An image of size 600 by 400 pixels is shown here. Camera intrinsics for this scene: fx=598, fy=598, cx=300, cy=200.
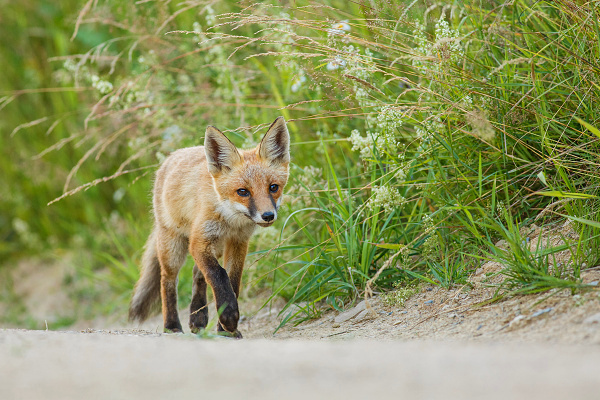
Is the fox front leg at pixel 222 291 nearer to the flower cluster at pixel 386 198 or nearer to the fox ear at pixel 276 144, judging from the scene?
the fox ear at pixel 276 144

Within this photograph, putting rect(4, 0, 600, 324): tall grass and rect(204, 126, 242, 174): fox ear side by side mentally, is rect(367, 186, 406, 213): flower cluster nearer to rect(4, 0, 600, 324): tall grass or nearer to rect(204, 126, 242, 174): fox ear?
rect(4, 0, 600, 324): tall grass

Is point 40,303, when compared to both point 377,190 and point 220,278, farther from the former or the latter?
point 377,190

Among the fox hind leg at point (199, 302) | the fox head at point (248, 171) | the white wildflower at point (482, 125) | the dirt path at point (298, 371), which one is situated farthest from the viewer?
the fox hind leg at point (199, 302)

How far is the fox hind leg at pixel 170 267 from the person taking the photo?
429 cm

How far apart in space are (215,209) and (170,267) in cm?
74

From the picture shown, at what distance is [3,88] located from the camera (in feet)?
26.7

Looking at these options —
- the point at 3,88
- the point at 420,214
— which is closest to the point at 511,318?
the point at 420,214

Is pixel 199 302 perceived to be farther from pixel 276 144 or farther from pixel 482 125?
pixel 482 125

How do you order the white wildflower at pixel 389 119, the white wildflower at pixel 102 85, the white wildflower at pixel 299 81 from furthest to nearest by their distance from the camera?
the white wildflower at pixel 102 85 < the white wildflower at pixel 299 81 < the white wildflower at pixel 389 119

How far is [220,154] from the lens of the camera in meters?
3.83

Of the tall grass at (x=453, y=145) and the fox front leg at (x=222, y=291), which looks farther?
the fox front leg at (x=222, y=291)

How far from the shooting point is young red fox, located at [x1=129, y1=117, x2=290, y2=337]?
145 inches

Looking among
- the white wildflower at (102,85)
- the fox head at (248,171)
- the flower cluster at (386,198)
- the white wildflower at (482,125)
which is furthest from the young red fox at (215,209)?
the white wildflower at (482,125)

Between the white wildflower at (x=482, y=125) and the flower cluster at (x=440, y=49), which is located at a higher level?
the flower cluster at (x=440, y=49)
